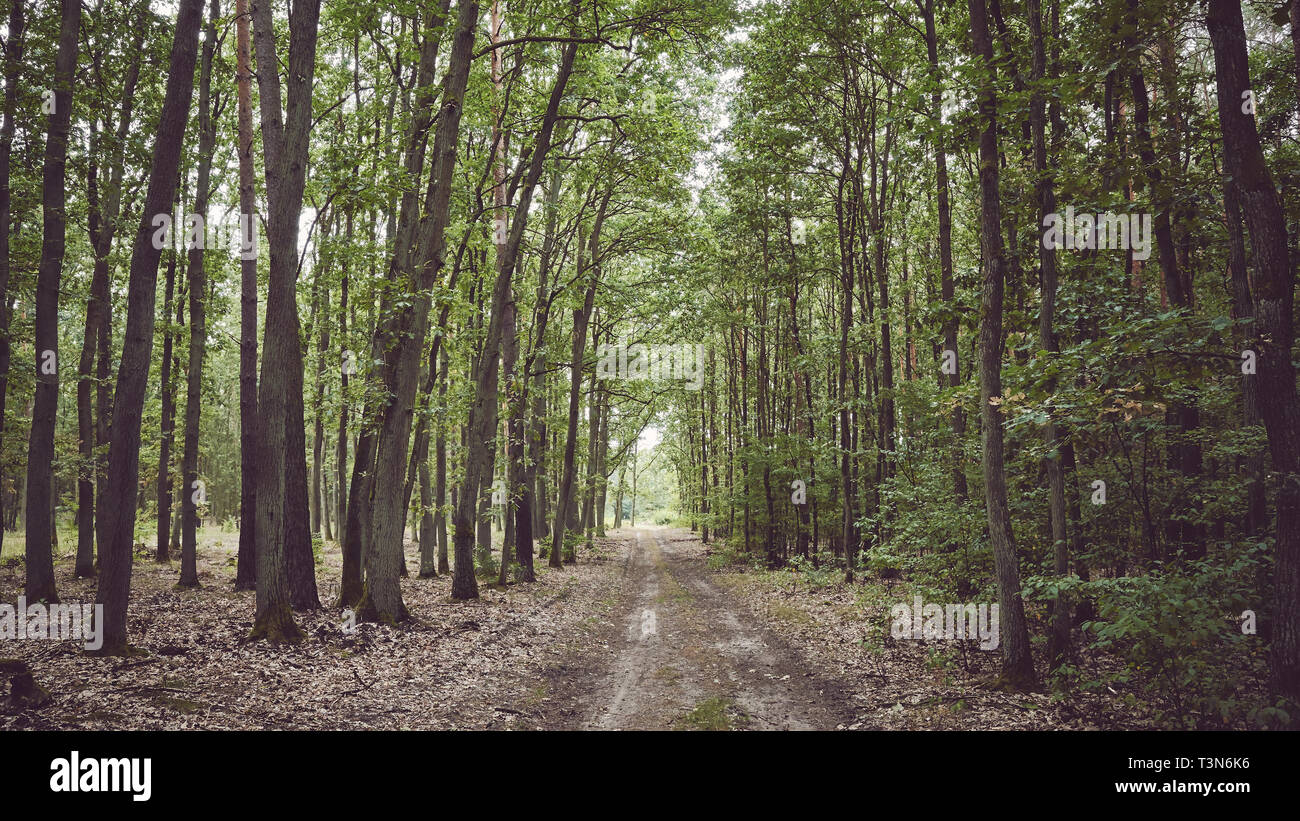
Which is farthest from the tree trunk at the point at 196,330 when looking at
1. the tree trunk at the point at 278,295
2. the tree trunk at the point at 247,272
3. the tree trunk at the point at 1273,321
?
the tree trunk at the point at 1273,321

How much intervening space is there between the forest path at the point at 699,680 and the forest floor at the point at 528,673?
0.04 meters

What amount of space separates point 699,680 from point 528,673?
7.99ft

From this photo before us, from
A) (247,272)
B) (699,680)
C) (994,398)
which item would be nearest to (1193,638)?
(994,398)

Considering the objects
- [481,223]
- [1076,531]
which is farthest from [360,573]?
[1076,531]

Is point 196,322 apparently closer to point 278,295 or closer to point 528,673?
point 278,295

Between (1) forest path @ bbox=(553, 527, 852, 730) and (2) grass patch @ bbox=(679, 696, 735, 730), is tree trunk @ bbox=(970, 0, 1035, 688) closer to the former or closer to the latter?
(1) forest path @ bbox=(553, 527, 852, 730)

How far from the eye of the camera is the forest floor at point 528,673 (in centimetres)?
657

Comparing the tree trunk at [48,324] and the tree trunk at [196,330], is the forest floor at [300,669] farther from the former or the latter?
the tree trunk at [196,330]

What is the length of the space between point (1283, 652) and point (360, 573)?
1325 cm

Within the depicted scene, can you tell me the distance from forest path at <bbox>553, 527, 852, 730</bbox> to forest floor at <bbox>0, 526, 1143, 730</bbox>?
4 cm

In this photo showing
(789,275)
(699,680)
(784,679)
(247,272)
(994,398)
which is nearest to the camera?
(994,398)

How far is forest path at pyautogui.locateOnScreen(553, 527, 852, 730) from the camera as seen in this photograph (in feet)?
23.0

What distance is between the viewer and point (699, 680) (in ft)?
28.7

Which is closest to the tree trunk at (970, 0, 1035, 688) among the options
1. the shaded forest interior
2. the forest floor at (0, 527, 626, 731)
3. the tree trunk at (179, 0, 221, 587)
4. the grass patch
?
the shaded forest interior
